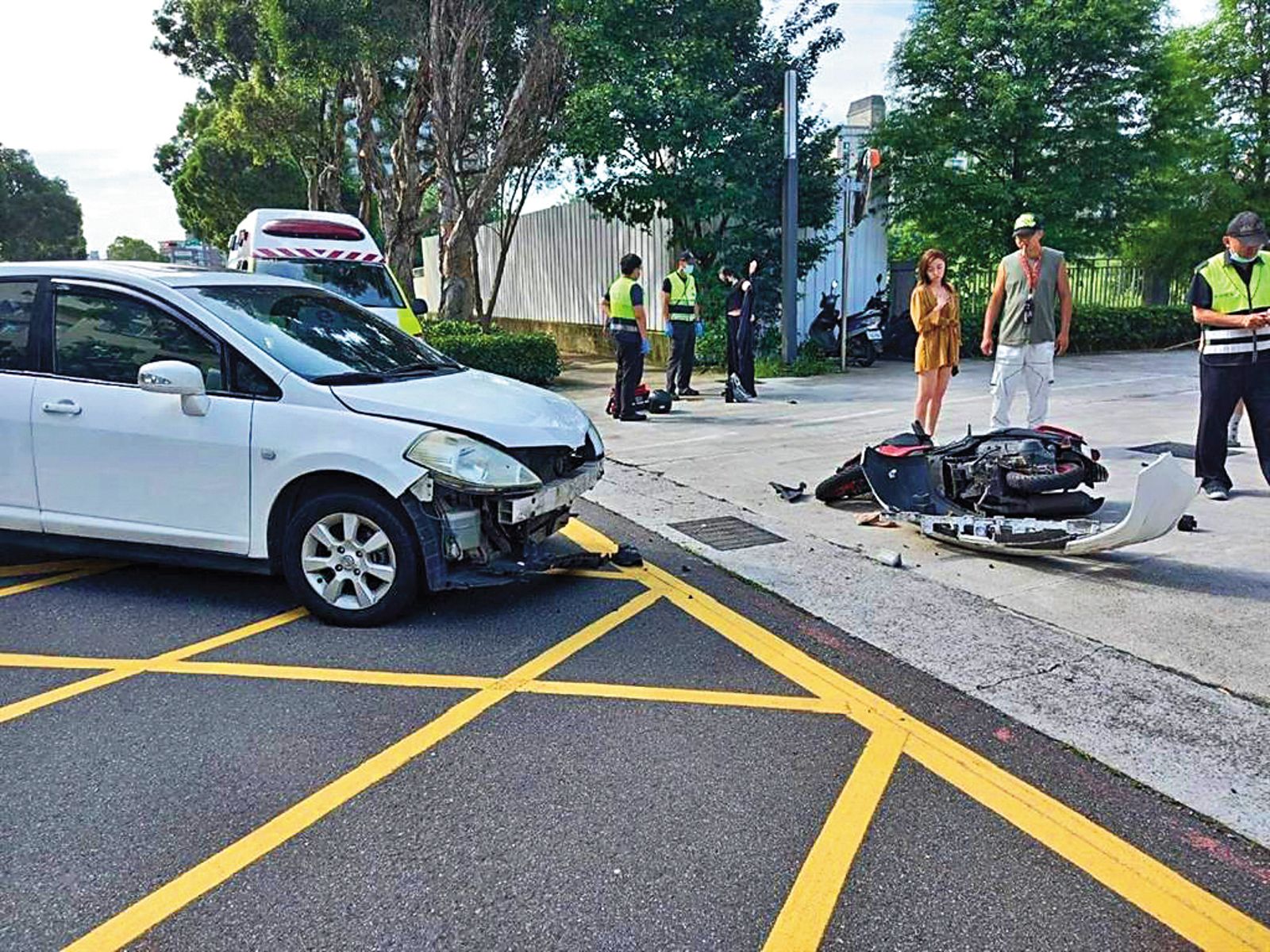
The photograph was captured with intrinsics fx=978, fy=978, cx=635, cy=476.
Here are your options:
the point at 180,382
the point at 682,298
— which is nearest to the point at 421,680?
the point at 180,382

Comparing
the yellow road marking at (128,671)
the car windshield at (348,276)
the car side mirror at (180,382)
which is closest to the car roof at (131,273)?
the car side mirror at (180,382)

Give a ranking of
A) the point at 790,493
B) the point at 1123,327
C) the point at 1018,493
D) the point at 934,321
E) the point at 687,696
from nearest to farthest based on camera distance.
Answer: the point at 687,696 < the point at 1018,493 < the point at 790,493 < the point at 934,321 < the point at 1123,327

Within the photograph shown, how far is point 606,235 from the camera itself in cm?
1994

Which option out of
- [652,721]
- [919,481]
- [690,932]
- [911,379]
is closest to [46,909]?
[690,932]

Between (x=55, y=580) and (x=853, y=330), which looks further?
(x=853, y=330)

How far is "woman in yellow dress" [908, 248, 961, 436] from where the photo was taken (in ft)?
26.9

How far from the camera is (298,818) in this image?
3029 mm

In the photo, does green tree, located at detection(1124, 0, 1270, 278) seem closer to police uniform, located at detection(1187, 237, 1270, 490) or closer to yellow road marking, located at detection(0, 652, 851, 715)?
police uniform, located at detection(1187, 237, 1270, 490)

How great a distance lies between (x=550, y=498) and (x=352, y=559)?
3.20 feet

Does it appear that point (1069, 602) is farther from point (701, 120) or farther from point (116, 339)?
point (701, 120)

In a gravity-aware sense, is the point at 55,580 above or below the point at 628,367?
below

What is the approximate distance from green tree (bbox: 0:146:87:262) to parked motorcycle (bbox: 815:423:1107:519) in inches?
2441

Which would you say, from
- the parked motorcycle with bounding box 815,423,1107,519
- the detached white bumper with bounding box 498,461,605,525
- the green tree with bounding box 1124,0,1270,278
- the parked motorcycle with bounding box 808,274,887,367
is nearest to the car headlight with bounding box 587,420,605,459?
the detached white bumper with bounding box 498,461,605,525

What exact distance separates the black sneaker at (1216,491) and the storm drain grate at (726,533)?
3149 millimetres
